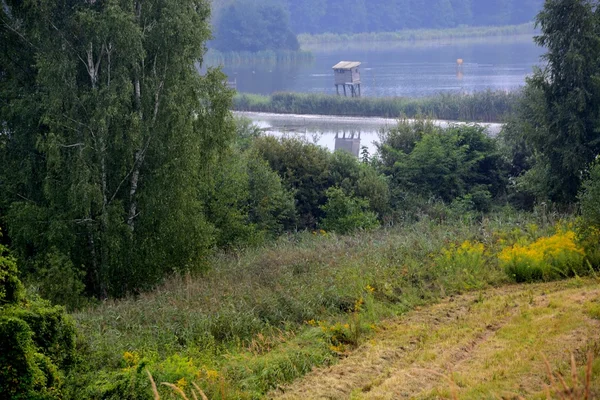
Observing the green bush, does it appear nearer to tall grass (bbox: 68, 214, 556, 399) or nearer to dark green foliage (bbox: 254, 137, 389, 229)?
tall grass (bbox: 68, 214, 556, 399)

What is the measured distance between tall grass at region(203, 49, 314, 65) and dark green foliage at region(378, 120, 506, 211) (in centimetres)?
6691

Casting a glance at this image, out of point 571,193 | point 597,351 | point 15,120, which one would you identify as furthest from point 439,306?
point 571,193

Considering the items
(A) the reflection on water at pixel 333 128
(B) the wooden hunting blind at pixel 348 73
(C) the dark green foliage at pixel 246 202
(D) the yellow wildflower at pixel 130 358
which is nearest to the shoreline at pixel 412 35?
(B) the wooden hunting blind at pixel 348 73

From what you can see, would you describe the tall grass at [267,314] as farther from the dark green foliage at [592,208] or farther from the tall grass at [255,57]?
the tall grass at [255,57]

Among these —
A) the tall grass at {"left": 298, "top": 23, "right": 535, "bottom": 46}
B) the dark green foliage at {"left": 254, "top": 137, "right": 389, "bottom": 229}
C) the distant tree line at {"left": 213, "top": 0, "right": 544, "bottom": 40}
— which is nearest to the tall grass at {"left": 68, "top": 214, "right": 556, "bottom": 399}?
the dark green foliage at {"left": 254, "top": 137, "right": 389, "bottom": 229}

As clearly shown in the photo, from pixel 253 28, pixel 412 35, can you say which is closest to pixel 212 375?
pixel 253 28

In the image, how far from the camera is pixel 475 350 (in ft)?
24.8

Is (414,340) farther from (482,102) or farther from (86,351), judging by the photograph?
(482,102)

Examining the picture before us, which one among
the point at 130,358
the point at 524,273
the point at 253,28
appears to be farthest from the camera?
the point at 253,28

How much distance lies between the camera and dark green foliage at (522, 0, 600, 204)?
73.8 feet

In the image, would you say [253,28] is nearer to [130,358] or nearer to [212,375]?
[130,358]

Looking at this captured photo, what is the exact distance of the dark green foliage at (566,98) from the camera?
22500mm

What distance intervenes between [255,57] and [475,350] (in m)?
93.5

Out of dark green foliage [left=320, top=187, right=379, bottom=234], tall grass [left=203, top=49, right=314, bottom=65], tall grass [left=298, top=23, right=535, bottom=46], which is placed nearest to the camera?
dark green foliage [left=320, top=187, right=379, bottom=234]
